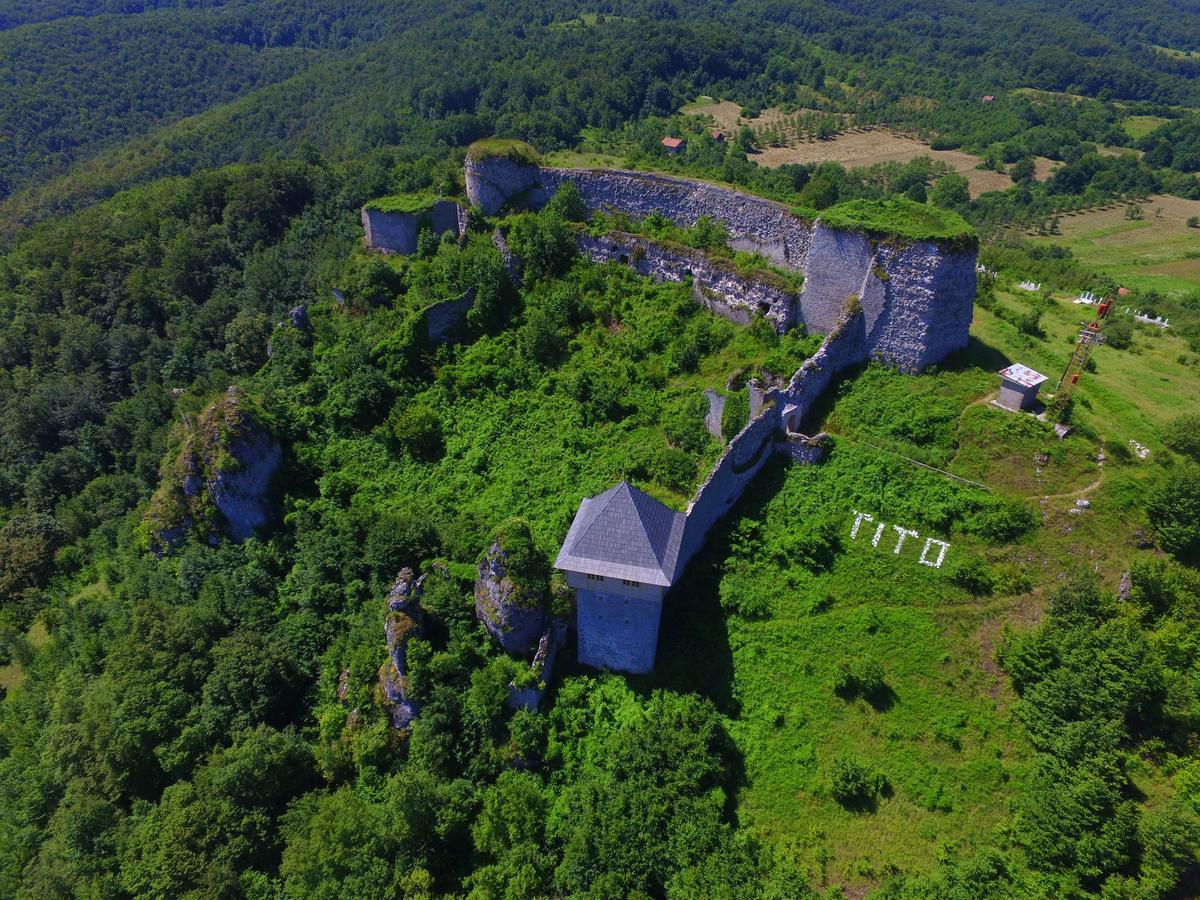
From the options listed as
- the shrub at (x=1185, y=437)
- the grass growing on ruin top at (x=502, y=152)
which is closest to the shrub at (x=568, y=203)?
the grass growing on ruin top at (x=502, y=152)

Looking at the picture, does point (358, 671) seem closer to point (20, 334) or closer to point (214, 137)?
point (20, 334)

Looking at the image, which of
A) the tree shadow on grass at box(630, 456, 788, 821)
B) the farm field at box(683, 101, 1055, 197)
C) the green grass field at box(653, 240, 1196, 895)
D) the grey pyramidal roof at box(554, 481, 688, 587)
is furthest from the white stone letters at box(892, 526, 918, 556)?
the farm field at box(683, 101, 1055, 197)

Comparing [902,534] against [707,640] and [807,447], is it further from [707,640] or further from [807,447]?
[707,640]

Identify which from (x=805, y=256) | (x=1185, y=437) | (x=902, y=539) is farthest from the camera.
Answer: (x=805, y=256)

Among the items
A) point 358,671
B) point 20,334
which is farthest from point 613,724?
point 20,334

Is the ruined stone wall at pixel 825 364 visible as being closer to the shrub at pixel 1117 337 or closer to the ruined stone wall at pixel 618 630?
the ruined stone wall at pixel 618 630

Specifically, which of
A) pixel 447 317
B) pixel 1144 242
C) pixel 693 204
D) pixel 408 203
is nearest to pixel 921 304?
pixel 693 204
